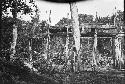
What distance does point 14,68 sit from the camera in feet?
27.8

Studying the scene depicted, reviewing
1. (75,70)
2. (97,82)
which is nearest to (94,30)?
(75,70)

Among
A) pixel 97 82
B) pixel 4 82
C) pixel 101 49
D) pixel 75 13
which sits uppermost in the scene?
pixel 75 13

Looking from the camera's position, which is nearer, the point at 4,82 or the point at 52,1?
the point at 52,1

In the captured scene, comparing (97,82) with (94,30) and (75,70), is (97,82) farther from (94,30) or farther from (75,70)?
(94,30)

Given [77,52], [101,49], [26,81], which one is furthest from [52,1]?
[101,49]

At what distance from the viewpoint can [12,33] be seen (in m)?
20.1

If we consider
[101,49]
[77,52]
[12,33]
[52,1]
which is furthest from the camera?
[101,49]

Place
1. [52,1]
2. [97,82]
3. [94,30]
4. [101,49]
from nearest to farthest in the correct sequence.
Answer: [52,1] → [97,82] → [94,30] → [101,49]

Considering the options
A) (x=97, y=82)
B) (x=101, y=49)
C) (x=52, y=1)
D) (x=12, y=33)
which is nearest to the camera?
(x=52, y=1)

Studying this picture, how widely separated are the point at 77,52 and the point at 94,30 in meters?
7.98

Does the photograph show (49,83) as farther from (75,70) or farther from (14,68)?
(75,70)

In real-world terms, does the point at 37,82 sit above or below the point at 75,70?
above

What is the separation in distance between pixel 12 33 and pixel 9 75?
1305 centimetres

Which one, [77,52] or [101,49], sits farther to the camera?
[101,49]
